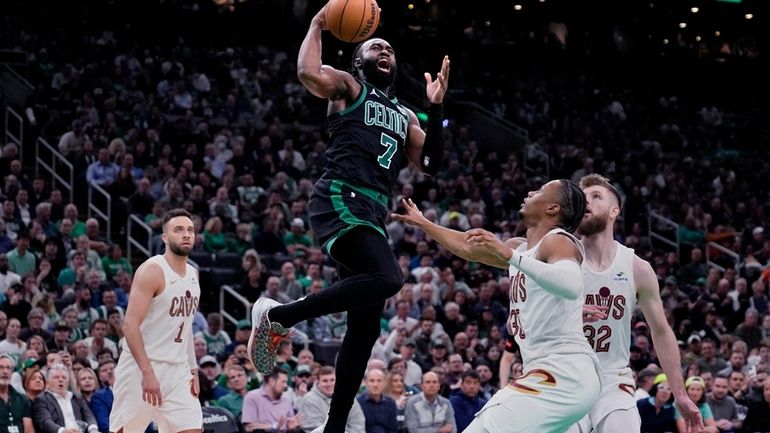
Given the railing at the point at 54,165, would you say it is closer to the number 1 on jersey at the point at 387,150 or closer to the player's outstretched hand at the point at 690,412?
the number 1 on jersey at the point at 387,150

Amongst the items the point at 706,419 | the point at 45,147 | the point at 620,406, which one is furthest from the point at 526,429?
the point at 45,147

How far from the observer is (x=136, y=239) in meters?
19.9

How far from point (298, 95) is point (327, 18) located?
62.6 feet

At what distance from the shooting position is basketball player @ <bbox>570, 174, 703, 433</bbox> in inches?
307

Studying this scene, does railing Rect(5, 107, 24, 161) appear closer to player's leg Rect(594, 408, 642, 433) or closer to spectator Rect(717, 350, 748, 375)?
spectator Rect(717, 350, 748, 375)

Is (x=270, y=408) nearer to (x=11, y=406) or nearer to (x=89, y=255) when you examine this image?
(x=11, y=406)

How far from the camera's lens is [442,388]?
16047mm

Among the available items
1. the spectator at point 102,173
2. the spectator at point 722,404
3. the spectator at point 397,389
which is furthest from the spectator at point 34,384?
the spectator at point 722,404

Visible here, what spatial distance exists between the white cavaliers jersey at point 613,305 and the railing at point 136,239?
38.1ft

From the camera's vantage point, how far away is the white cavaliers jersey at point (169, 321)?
31.2 feet

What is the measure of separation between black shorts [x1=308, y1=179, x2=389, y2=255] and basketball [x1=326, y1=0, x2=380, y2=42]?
3.36 ft

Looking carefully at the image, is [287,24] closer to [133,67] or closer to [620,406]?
[133,67]

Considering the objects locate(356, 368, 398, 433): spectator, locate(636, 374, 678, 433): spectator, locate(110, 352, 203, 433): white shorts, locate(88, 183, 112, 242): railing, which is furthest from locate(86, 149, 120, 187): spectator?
locate(110, 352, 203, 433): white shorts

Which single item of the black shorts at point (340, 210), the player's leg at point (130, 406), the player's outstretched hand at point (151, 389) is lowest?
the player's leg at point (130, 406)
